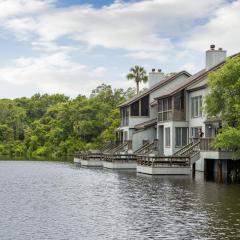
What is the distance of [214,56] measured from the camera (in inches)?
2584

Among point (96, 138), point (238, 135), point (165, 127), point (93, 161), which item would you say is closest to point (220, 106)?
point (238, 135)

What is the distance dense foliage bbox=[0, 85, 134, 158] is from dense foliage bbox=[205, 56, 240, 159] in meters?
53.9

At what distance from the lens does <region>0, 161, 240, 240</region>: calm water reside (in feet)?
76.2

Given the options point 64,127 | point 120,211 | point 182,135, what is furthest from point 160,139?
point 64,127

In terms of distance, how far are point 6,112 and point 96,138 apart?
41.6 metres

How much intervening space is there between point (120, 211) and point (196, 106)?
35.6 meters

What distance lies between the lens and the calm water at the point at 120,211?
23.2m

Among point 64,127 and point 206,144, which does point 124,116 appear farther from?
point 64,127

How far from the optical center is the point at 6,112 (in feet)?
490

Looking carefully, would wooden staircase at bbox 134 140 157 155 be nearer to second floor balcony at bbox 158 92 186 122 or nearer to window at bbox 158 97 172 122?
window at bbox 158 97 172 122

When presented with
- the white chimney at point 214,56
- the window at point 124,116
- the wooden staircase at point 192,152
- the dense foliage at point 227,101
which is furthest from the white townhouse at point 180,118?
the dense foliage at point 227,101

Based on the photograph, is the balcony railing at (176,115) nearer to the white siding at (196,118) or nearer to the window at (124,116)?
the white siding at (196,118)

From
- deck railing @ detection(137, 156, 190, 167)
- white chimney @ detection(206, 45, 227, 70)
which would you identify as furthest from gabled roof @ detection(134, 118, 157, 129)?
deck railing @ detection(137, 156, 190, 167)

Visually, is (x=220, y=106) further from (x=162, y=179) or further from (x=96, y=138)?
(x=96, y=138)
